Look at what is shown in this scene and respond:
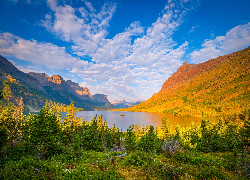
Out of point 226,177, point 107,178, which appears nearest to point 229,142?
point 226,177

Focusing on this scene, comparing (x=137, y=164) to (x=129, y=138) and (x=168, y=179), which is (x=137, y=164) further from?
(x=129, y=138)

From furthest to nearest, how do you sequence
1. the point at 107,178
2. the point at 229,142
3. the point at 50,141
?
the point at 229,142 < the point at 50,141 < the point at 107,178

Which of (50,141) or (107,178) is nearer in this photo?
(107,178)

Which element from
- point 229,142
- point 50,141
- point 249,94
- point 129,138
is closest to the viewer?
point 50,141

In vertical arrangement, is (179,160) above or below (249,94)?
below

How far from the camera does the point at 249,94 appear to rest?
7042 inches

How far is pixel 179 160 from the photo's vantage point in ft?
49.2

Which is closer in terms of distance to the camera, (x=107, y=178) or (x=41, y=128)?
(x=107, y=178)

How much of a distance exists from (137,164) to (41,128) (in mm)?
14376

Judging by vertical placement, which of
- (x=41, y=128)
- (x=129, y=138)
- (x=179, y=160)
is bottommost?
(x=129, y=138)

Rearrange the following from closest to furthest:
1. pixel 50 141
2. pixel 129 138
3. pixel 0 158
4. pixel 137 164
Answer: pixel 0 158, pixel 137 164, pixel 50 141, pixel 129 138

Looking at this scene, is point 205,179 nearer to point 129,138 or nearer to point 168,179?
point 168,179

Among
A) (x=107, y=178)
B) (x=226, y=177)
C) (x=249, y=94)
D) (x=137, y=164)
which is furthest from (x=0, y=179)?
(x=249, y=94)

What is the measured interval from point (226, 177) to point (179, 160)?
5.80m
